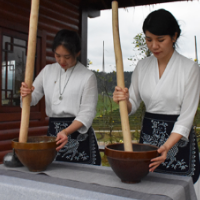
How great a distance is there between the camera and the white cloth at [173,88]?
1.45 meters

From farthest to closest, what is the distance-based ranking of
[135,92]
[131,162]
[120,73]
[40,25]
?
1. [40,25]
2. [135,92]
3. [120,73]
4. [131,162]

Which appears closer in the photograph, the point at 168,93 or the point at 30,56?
the point at 30,56

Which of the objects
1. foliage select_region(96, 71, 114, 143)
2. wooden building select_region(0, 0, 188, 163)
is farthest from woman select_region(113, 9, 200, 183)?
foliage select_region(96, 71, 114, 143)

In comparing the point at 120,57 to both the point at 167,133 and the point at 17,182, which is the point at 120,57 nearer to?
the point at 167,133

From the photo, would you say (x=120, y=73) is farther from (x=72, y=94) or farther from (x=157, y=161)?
(x=72, y=94)

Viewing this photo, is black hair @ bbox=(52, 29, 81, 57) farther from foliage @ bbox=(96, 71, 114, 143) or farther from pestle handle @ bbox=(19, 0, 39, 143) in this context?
foliage @ bbox=(96, 71, 114, 143)

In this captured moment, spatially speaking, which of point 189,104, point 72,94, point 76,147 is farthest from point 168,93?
point 76,147

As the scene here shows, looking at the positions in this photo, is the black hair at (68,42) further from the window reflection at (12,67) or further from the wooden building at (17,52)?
the window reflection at (12,67)

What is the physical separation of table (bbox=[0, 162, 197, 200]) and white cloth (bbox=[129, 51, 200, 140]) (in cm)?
34

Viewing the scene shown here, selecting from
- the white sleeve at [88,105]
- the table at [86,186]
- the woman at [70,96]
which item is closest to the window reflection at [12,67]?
the woman at [70,96]

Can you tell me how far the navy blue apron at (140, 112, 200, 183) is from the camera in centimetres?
156

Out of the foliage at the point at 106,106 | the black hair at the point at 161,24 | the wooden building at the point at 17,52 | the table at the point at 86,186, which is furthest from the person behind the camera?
the foliage at the point at 106,106

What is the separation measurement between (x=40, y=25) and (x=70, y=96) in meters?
1.91

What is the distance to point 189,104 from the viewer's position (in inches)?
56.9
